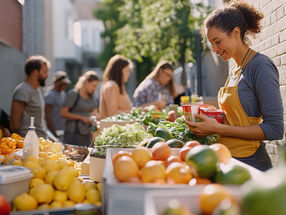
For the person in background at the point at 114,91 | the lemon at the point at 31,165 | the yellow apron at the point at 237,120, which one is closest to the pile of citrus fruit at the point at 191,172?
the yellow apron at the point at 237,120

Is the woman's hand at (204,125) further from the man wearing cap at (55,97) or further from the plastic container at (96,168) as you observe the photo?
the man wearing cap at (55,97)

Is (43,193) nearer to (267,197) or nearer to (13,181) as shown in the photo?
(13,181)

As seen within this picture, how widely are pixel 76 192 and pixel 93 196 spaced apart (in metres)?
0.11

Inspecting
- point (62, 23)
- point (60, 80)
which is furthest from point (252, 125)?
point (62, 23)

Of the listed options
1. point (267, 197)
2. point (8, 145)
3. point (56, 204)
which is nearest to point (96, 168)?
point (56, 204)

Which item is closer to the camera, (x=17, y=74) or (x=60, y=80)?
(x=17, y=74)

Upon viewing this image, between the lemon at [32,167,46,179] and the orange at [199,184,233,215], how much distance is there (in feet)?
4.46

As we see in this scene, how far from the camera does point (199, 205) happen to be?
1.11 m

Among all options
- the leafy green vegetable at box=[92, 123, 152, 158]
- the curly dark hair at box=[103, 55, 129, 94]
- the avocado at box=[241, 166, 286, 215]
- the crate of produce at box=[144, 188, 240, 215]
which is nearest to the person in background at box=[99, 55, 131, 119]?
the curly dark hair at box=[103, 55, 129, 94]

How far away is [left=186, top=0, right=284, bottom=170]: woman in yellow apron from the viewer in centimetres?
219

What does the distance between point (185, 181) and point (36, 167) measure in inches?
45.4

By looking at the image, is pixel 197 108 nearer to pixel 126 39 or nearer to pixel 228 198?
pixel 228 198

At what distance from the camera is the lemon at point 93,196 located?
6.33ft

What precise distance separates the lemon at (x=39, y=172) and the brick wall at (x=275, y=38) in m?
2.46
